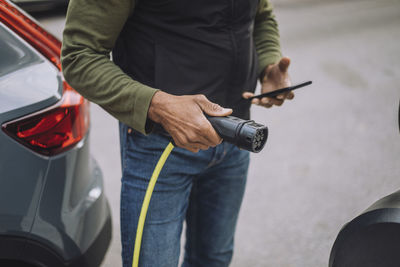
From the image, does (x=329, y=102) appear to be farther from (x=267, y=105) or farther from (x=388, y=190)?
(x=267, y=105)

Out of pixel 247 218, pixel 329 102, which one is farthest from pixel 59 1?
pixel 247 218

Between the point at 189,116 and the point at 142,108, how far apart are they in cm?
13

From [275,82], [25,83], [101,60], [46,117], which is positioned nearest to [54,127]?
[46,117]

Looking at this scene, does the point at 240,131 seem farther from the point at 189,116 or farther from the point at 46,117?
the point at 46,117

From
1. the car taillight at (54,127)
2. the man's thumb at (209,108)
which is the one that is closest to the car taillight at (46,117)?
the car taillight at (54,127)

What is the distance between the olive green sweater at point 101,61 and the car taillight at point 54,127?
0.23 meters

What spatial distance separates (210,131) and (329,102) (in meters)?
3.55

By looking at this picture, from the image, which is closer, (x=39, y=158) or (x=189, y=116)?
(x=189, y=116)

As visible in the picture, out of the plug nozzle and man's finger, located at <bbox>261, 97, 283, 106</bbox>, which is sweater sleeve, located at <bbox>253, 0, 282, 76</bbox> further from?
the plug nozzle

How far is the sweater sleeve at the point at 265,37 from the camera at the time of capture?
1548 millimetres

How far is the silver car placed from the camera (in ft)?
4.06

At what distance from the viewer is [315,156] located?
3432mm

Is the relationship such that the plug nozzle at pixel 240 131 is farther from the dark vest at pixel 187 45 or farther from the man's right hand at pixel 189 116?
the dark vest at pixel 187 45

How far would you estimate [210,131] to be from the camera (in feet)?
3.34
